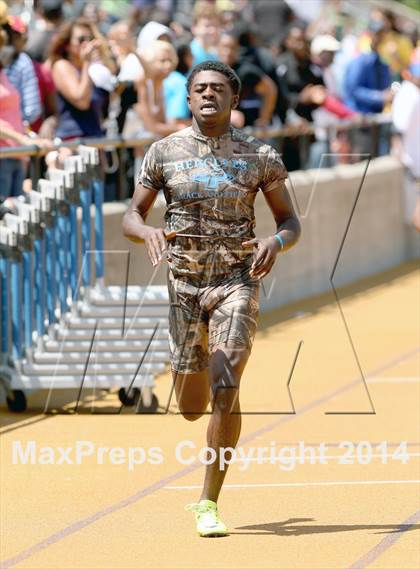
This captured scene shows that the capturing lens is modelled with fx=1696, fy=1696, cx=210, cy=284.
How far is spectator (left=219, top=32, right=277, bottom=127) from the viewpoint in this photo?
16266 mm

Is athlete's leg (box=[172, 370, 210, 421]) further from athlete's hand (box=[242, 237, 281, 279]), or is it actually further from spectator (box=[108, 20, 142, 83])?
spectator (box=[108, 20, 142, 83])

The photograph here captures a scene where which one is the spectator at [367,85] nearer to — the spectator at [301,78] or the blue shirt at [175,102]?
the spectator at [301,78]

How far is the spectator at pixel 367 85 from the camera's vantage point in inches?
810

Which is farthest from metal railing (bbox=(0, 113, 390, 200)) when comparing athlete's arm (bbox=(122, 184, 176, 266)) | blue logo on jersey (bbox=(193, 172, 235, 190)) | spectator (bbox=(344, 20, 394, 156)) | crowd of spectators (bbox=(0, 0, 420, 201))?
blue logo on jersey (bbox=(193, 172, 235, 190))

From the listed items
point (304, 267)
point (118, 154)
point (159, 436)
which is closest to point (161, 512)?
point (159, 436)

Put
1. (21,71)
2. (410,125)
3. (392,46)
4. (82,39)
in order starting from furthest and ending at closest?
(392,46), (410,125), (82,39), (21,71)

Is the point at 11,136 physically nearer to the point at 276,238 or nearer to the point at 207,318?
the point at 207,318

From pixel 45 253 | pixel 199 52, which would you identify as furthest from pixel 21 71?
pixel 199 52

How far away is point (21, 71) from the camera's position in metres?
12.7

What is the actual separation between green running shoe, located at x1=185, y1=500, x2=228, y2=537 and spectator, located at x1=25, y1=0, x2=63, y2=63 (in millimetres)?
7516

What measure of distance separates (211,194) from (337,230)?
417 inches

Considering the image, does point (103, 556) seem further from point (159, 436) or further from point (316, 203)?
point (316, 203)

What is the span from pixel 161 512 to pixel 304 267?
9.29 m

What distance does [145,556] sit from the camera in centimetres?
710
